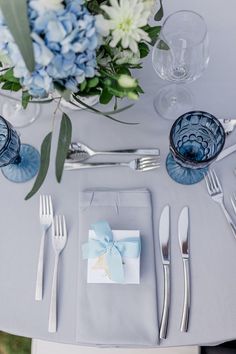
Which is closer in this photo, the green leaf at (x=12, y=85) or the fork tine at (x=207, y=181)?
the green leaf at (x=12, y=85)

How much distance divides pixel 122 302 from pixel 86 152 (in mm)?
276

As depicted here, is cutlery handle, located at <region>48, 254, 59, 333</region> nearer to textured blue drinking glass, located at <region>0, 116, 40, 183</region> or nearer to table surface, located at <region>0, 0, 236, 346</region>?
table surface, located at <region>0, 0, 236, 346</region>

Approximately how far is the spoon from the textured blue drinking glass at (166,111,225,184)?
Result: 4 cm

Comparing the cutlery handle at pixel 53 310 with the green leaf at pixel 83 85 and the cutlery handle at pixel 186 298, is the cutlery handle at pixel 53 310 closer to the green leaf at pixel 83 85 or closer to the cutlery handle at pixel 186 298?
the cutlery handle at pixel 186 298

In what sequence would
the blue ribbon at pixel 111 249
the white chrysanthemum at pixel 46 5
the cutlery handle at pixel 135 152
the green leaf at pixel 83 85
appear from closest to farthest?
the white chrysanthemum at pixel 46 5 → the green leaf at pixel 83 85 → the blue ribbon at pixel 111 249 → the cutlery handle at pixel 135 152

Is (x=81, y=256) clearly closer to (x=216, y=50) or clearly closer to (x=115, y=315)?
(x=115, y=315)

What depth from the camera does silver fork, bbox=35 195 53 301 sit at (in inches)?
28.5

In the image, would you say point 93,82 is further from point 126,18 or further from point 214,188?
point 214,188

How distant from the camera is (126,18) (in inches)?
20.4

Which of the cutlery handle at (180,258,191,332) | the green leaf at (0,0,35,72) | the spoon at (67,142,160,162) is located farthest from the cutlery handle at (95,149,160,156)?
the green leaf at (0,0,35,72)

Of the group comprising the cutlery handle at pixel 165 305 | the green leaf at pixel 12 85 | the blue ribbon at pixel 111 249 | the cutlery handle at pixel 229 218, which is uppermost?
the green leaf at pixel 12 85

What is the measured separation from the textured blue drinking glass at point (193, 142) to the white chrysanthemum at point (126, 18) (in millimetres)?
226

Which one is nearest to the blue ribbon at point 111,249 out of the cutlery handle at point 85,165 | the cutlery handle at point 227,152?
the cutlery handle at point 85,165

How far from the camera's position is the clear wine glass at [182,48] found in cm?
71
